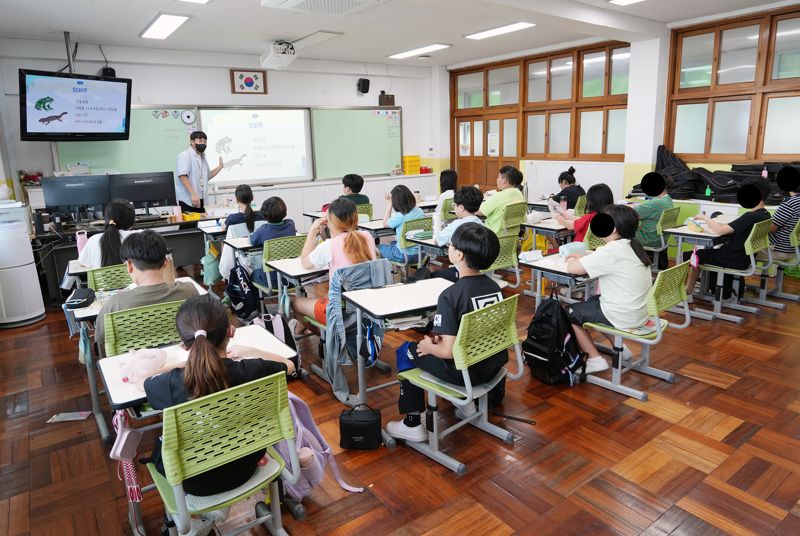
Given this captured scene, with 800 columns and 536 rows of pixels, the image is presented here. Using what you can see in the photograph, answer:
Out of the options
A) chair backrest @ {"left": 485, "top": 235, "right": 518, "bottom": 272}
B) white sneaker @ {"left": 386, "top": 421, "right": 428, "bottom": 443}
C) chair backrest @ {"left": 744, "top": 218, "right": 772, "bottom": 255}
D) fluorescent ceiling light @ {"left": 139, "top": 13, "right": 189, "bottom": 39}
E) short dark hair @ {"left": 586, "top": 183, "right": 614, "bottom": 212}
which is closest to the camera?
white sneaker @ {"left": 386, "top": 421, "right": 428, "bottom": 443}

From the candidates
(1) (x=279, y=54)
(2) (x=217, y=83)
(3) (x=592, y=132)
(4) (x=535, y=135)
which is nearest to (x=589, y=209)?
(3) (x=592, y=132)

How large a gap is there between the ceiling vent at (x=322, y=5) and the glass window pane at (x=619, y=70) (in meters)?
4.21

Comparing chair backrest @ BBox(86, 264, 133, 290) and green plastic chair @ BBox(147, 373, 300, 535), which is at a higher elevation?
chair backrest @ BBox(86, 264, 133, 290)

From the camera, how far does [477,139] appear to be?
9727 mm

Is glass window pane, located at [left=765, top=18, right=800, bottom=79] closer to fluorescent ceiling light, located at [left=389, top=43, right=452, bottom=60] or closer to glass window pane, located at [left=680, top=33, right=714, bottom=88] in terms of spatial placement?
glass window pane, located at [left=680, top=33, right=714, bottom=88]

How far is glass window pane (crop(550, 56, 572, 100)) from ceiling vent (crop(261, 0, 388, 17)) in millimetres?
4330

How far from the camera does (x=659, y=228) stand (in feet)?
16.2

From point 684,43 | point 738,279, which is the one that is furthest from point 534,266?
point 684,43

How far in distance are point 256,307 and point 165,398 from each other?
110 inches

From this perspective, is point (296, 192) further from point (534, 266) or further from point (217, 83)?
point (534, 266)

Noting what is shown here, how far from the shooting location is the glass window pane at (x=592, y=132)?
7.72 m

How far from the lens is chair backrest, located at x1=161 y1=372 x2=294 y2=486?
1.49 m

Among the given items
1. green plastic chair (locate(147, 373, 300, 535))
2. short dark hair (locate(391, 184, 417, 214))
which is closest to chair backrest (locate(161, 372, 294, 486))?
green plastic chair (locate(147, 373, 300, 535))

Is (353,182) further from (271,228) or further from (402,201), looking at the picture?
(271,228)
